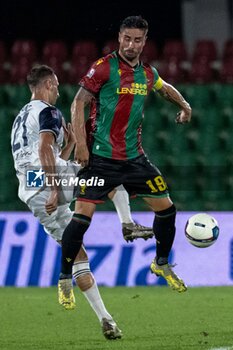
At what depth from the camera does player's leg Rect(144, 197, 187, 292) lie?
22.3 feet

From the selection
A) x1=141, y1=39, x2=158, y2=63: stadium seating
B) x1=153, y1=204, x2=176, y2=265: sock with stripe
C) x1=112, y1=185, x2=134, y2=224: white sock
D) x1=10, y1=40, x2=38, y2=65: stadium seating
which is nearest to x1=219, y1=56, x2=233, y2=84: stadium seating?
x1=141, y1=39, x2=158, y2=63: stadium seating

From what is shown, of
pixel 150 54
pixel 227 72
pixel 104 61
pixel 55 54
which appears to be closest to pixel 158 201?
pixel 104 61

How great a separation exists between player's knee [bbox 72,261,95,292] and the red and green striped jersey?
0.73 m

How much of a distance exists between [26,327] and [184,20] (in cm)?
852

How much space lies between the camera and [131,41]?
653 centimetres

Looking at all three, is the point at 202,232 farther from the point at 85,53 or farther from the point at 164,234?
the point at 85,53

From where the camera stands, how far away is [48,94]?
7133 millimetres

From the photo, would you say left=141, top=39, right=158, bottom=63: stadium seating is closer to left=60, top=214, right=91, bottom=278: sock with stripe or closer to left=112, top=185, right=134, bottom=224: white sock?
left=112, top=185, right=134, bottom=224: white sock

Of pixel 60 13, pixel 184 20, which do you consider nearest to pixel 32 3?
pixel 60 13

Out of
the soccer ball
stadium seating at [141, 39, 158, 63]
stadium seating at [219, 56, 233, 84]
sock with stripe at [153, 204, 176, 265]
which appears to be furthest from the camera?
stadium seating at [141, 39, 158, 63]

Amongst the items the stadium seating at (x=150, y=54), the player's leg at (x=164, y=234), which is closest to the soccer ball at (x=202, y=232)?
the player's leg at (x=164, y=234)

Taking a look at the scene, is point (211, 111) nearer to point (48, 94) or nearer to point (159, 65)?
point (159, 65)

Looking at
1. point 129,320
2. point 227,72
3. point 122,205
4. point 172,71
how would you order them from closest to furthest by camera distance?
1. point 122,205
2. point 129,320
3. point 227,72
4. point 172,71

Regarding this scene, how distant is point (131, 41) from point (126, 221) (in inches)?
50.7
